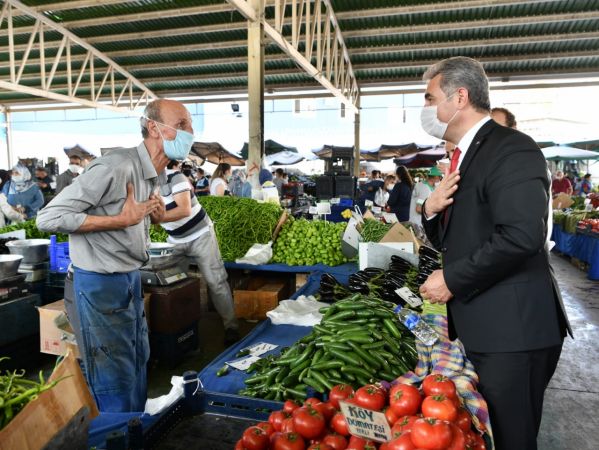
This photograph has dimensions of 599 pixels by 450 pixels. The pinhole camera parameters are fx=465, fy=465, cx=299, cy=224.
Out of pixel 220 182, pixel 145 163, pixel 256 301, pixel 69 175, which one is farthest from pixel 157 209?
pixel 69 175

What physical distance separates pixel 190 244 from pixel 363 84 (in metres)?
13.4

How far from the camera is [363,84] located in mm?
16594

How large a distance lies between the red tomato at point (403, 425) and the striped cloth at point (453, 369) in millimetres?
335

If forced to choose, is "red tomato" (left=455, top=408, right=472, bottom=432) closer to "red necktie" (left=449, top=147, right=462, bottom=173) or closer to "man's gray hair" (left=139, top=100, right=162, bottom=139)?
"red necktie" (left=449, top=147, right=462, bottom=173)

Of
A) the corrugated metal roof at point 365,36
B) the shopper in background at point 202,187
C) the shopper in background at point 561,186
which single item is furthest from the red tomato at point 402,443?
the shopper in background at point 561,186

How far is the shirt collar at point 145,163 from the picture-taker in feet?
8.41

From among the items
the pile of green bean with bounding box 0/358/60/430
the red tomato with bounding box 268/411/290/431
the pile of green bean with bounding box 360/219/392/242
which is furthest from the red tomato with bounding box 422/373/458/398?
the pile of green bean with bounding box 360/219/392/242

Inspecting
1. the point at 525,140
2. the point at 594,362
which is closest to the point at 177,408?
the point at 525,140

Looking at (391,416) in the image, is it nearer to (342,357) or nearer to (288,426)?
(288,426)

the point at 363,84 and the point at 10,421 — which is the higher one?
the point at 363,84

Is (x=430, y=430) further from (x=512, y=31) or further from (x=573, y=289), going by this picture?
(x=512, y=31)

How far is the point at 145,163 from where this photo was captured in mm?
2568

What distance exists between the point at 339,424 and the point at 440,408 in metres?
0.34

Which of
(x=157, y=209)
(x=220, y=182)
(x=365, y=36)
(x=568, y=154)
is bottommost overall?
(x=157, y=209)
